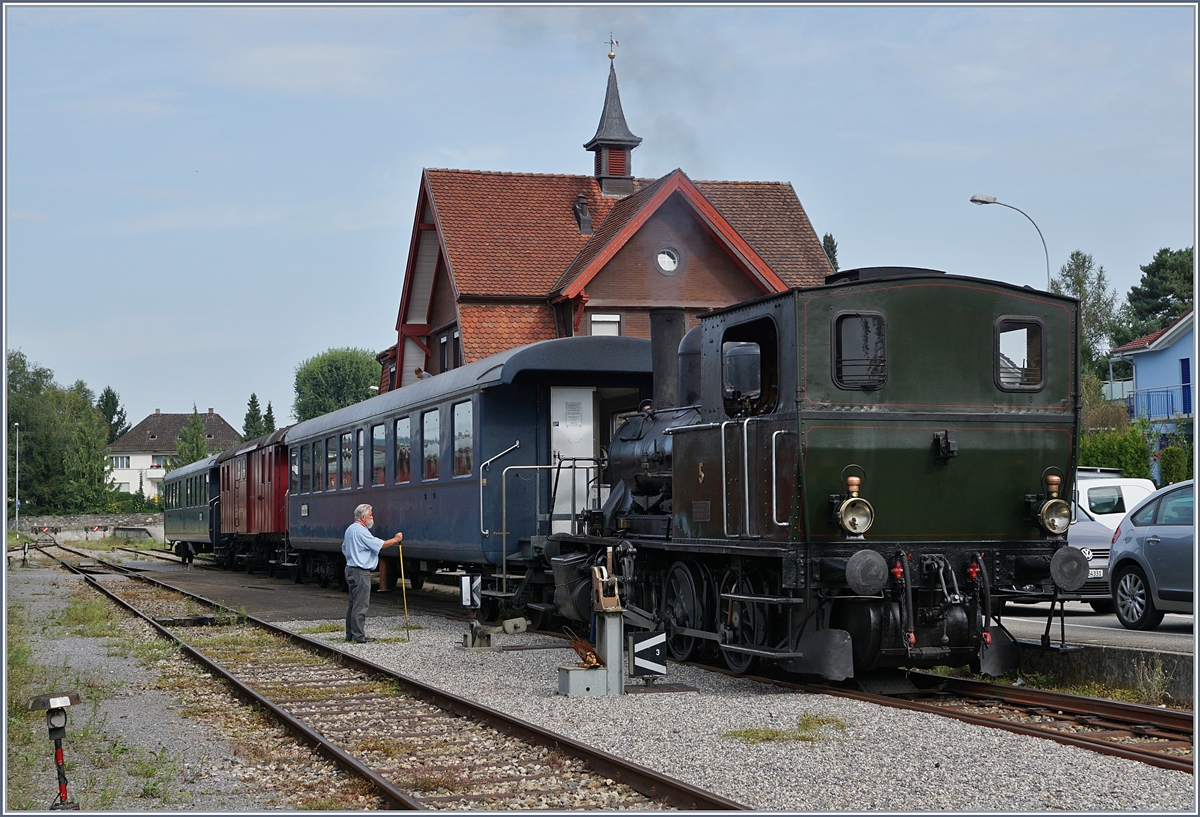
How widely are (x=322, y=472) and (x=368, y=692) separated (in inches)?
522

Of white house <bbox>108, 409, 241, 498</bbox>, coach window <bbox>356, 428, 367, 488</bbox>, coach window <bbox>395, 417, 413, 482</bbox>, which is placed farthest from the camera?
white house <bbox>108, 409, 241, 498</bbox>

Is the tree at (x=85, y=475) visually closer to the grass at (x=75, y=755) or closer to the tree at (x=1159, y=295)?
the tree at (x=1159, y=295)

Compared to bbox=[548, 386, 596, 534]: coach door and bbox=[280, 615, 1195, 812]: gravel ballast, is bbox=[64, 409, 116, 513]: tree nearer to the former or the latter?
bbox=[548, 386, 596, 534]: coach door

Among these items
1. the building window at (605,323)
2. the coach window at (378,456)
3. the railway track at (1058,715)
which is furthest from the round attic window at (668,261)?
the railway track at (1058,715)

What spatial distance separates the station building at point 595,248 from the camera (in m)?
28.7

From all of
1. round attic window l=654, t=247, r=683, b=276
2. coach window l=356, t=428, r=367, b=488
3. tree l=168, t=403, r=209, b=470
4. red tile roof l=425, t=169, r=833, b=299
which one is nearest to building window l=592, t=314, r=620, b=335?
red tile roof l=425, t=169, r=833, b=299

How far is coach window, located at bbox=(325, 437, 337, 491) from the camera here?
22594mm

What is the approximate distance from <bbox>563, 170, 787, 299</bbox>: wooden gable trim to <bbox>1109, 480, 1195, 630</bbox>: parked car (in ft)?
48.8

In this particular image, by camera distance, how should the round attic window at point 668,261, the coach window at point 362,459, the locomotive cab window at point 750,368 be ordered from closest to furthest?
the locomotive cab window at point 750,368
the coach window at point 362,459
the round attic window at point 668,261

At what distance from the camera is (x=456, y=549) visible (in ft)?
52.3

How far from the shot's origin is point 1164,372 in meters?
46.3

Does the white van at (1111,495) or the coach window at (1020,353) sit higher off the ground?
the coach window at (1020,353)

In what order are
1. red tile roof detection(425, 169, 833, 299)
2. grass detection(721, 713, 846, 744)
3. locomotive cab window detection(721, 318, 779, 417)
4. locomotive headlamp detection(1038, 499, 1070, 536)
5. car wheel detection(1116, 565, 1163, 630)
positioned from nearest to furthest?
grass detection(721, 713, 846, 744)
locomotive headlamp detection(1038, 499, 1070, 536)
locomotive cab window detection(721, 318, 779, 417)
car wheel detection(1116, 565, 1163, 630)
red tile roof detection(425, 169, 833, 299)

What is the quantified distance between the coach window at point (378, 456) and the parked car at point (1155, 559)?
10.3m
